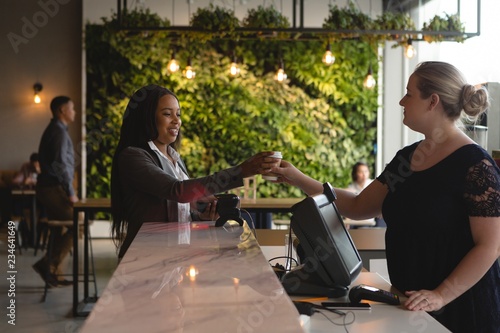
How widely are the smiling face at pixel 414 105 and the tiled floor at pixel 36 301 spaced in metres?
3.34

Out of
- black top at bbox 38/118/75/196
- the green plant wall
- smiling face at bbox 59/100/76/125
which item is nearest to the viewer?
black top at bbox 38/118/75/196

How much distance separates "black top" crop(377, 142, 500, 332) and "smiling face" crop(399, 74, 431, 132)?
0.16m

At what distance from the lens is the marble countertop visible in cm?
120

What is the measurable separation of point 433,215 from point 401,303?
1.11ft

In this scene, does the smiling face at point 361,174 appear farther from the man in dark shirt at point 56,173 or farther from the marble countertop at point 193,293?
the marble countertop at point 193,293

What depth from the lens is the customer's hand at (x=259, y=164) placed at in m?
2.79

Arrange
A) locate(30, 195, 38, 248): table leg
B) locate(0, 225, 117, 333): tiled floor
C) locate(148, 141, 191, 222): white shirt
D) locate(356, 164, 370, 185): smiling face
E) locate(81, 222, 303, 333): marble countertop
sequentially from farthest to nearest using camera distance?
1. locate(30, 195, 38, 248): table leg
2. locate(356, 164, 370, 185): smiling face
3. locate(0, 225, 117, 333): tiled floor
4. locate(148, 141, 191, 222): white shirt
5. locate(81, 222, 303, 333): marble countertop

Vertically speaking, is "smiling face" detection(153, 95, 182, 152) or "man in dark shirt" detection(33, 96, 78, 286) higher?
"smiling face" detection(153, 95, 182, 152)

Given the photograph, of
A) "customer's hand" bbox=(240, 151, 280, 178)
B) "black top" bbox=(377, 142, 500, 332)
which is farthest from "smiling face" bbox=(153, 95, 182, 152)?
"black top" bbox=(377, 142, 500, 332)

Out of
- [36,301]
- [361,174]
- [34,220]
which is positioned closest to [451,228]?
[36,301]

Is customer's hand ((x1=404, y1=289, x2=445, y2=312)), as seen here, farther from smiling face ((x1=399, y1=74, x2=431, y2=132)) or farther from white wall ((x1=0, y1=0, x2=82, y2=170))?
white wall ((x1=0, y1=0, x2=82, y2=170))

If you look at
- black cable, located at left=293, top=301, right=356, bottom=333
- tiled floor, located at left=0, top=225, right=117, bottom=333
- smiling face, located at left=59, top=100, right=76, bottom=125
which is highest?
smiling face, located at left=59, top=100, right=76, bottom=125

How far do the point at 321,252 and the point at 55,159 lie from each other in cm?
466

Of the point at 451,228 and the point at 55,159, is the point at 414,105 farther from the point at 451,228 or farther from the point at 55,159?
the point at 55,159
